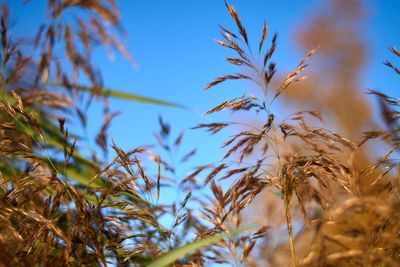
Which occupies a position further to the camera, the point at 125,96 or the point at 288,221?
the point at 125,96

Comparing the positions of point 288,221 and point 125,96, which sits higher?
point 125,96

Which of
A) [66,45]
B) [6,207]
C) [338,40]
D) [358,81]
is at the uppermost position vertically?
[338,40]

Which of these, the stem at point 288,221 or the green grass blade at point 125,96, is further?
the green grass blade at point 125,96

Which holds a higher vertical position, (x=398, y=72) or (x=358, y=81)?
(x=358, y=81)

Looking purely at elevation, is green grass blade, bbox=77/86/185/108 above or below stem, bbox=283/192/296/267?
above

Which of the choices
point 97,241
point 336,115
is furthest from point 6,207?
point 336,115

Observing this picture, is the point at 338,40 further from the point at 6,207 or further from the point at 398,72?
the point at 6,207

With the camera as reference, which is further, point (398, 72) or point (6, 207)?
point (398, 72)

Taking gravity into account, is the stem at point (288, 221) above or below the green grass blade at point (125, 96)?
below

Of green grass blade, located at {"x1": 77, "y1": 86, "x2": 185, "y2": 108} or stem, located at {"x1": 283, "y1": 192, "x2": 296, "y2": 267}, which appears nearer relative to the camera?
stem, located at {"x1": 283, "y1": 192, "x2": 296, "y2": 267}

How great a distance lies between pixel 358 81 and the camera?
4.62 m

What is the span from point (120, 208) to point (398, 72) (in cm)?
101

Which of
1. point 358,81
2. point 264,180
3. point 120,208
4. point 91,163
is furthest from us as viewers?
point 358,81

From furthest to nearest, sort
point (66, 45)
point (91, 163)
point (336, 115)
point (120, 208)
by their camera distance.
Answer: point (336, 115), point (66, 45), point (91, 163), point (120, 208)
